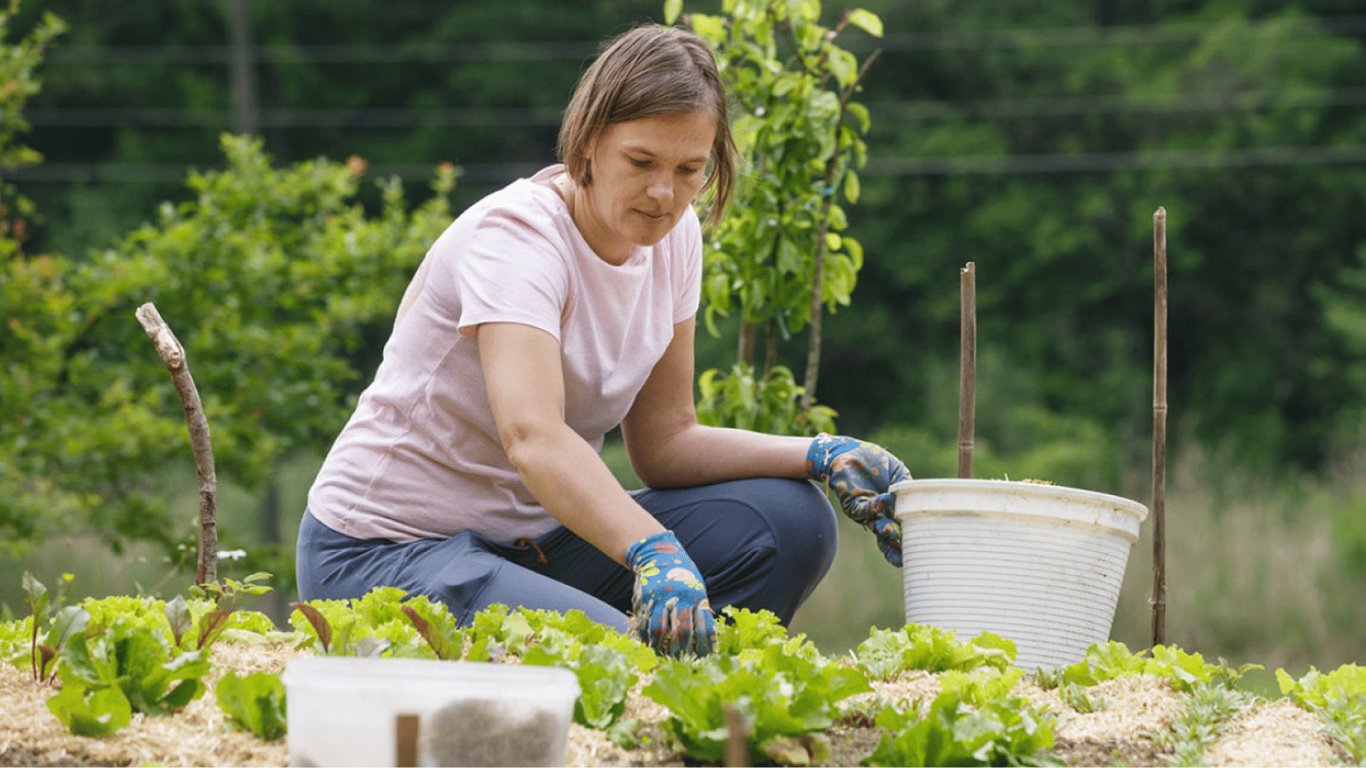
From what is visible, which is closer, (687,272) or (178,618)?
(178,618)

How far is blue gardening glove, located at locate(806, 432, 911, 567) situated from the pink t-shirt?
388 millimetres

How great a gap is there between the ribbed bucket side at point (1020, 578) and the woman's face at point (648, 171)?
676mm

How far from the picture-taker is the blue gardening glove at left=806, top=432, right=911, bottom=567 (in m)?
2.97

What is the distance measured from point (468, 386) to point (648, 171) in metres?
0.51

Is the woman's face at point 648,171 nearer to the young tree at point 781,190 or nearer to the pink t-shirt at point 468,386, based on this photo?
the pink t-shirt at point 468,386

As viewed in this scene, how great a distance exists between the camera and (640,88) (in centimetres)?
267

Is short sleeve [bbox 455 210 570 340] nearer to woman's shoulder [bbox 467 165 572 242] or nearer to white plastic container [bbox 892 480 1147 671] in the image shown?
woman's shoulder [bbox 467 165 572 242]

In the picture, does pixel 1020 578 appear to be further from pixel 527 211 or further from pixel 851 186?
pixel 851 186

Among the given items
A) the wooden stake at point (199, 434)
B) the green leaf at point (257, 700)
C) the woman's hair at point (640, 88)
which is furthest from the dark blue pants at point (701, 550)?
the green leaf at point (257, 700)

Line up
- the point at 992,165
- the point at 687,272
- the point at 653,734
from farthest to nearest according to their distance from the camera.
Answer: the point at 992,165
the point at 687,272
the point at 653,734

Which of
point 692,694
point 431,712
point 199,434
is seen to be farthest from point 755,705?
point 199,434

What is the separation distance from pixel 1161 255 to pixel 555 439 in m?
1.27

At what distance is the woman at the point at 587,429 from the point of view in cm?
255

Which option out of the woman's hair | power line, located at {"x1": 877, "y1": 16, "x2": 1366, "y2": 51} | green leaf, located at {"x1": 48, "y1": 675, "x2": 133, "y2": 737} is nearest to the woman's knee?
the woman's hair
